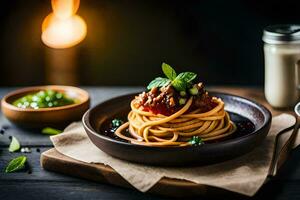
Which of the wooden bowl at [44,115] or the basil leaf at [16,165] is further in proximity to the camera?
the wooden bowl at [44,115]

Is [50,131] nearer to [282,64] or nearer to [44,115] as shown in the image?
[44,115]

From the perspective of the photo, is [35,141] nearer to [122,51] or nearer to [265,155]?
[265,155]

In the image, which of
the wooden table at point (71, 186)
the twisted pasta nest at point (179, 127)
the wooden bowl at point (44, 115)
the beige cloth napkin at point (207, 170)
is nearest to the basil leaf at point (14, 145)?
the wooden table at point (71, 186)

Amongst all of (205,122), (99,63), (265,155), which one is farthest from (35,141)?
(99,63)

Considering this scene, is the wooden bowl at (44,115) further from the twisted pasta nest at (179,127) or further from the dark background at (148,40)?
the dark background at (148,40)

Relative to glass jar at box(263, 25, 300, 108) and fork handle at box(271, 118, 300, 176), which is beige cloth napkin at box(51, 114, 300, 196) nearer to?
fork handle at box(271, 118, 300, 176)

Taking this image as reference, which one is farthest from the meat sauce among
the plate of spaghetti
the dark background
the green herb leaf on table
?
the dark background
